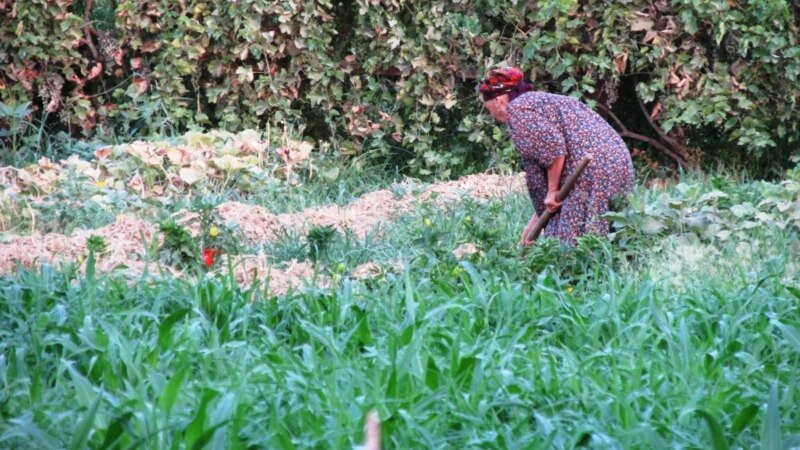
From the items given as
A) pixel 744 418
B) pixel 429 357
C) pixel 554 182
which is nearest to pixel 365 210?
pixel 554 182

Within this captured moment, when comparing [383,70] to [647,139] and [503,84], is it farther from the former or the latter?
[503,84]

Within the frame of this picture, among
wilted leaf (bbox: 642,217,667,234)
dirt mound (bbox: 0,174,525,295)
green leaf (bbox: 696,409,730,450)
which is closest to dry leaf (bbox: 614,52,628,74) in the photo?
dirt mound (bbox: 0,174,525,295)

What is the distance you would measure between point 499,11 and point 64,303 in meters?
5.44

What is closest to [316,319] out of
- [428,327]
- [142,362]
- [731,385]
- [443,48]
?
[428,327]

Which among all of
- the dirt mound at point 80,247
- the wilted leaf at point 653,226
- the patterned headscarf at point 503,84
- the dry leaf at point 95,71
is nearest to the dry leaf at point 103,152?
the dry leaf at point 95,71

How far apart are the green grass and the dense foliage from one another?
3.38m

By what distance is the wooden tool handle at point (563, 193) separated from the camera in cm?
616

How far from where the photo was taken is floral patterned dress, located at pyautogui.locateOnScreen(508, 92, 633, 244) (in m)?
6.36

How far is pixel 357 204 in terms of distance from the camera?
784 cm

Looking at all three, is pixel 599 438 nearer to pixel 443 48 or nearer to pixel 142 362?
pixel 142 362

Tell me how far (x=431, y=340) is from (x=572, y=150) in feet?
9.42

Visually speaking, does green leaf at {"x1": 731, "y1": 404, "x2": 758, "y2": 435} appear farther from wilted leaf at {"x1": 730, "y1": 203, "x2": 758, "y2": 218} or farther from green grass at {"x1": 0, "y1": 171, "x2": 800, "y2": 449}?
wilted leaf at {"x1": 730, "y1": 203, "x2": 758, "y2": 218}

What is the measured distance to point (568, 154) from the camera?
647 centimetres

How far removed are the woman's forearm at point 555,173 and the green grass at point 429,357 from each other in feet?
3.77
